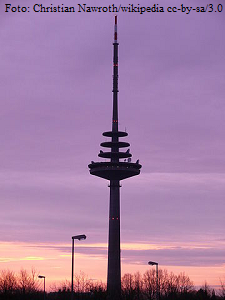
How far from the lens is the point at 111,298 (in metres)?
142

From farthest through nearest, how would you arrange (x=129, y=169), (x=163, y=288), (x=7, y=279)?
(x=129, y=169) < (x=163, y=288) < (x=7, y=279)

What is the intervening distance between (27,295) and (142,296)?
25.0m

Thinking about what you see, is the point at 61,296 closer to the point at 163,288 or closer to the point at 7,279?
the point at 7,279

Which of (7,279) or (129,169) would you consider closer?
(7,279)

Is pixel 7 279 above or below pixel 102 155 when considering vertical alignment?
below

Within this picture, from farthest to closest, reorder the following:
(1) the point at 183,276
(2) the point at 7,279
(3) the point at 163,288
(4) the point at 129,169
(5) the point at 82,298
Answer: (4) the point at 129,169
(1) the point at 183,276
(3) the point at 163,288
(2) the point at 7,279
(5) the point at 82,298

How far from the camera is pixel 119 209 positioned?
193500mm

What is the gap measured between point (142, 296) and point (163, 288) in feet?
29.9

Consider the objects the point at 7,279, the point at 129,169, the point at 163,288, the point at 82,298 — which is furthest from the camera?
the point at 129,169

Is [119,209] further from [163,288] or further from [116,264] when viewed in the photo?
[163,288]

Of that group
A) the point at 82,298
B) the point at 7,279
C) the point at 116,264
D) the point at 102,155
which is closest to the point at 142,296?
the point at 82,298

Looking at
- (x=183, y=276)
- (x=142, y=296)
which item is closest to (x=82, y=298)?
(x=142, y=296)

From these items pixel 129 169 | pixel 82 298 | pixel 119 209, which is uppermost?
pixel 129 169

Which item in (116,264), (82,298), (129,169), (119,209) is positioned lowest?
(82,298)
